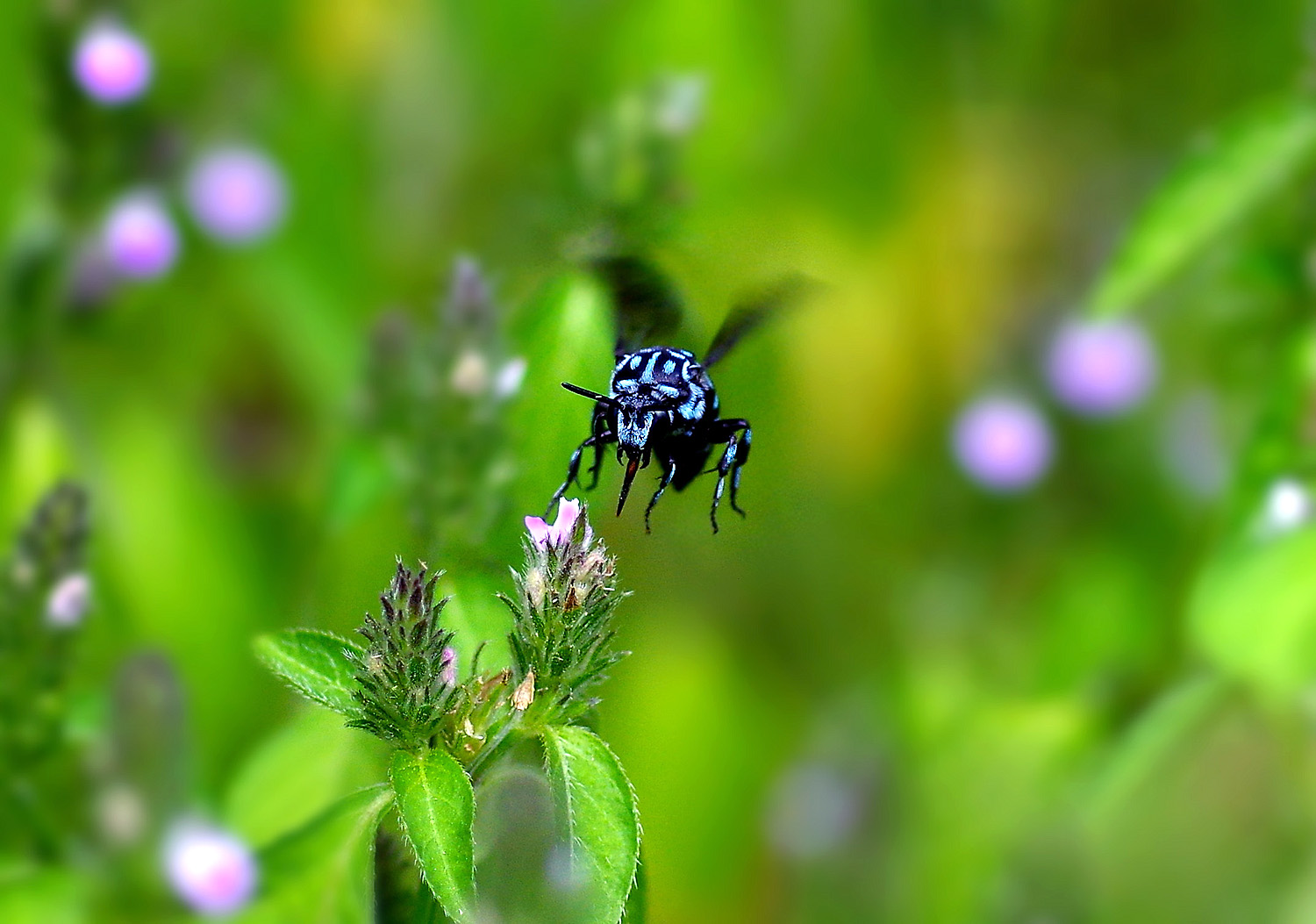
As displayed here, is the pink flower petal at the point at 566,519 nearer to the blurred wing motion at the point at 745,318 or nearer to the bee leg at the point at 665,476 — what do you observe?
the bee leg at the point at 665,476

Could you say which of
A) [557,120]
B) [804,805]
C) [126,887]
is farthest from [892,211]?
[126,887]

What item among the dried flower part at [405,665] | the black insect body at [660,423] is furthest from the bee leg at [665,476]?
the dried flower part at [405,665]

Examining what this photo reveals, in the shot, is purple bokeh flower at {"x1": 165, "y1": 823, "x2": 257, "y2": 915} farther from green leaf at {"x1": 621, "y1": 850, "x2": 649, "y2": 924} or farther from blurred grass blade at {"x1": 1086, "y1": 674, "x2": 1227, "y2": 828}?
blurred grass blade at {"x1": 1086, "y1": 674, "x2": 1227, "y2": 828}

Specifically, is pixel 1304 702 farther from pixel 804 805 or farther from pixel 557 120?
pixel 557 120

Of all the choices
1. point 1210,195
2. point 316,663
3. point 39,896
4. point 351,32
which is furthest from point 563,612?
point 351,32

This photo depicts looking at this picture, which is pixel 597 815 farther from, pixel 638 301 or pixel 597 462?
pixel 638 301

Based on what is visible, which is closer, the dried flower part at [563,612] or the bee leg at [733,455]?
the dried flower part at [563,612]

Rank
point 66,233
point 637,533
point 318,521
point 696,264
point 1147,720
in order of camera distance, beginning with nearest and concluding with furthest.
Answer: point 637,533 → point 696,264 → point 1147,720 → point 66,233 → point 318,521
